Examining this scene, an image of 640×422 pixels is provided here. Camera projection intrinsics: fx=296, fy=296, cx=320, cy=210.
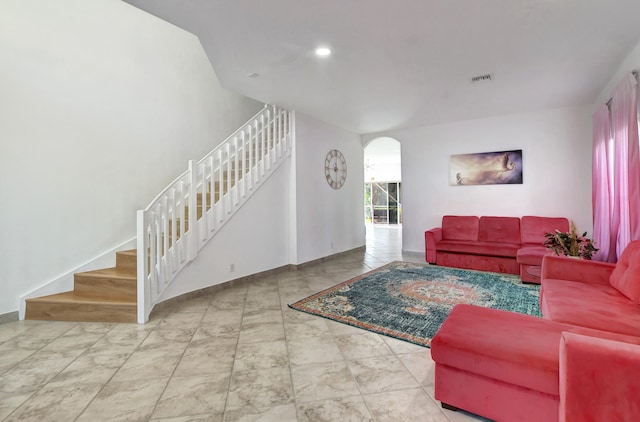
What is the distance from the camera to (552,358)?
1343 millimetres

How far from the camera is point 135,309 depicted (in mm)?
2914

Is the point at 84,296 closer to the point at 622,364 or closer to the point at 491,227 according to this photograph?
the point at 622,364

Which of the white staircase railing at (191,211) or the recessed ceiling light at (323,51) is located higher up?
the recessed ceiling light at (323,51)

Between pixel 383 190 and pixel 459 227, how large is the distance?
7.97 m

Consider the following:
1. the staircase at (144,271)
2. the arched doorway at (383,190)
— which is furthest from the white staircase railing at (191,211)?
the arched doorway at (383,190)

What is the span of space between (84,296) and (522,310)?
15.1 feet

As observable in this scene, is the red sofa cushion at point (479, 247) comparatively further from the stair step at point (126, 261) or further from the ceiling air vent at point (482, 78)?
the stair step at point (126, 261)

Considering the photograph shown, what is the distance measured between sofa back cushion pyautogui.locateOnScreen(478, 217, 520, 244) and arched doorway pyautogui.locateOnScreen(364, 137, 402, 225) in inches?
272

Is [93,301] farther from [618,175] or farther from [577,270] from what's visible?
[618,175]

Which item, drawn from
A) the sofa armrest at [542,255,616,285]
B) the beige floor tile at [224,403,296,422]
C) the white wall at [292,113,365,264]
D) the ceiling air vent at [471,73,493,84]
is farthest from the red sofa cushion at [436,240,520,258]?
the beige floor tile at [224,403,296,422]

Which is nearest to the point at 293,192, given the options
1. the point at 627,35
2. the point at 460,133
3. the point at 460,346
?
the point at 460,133

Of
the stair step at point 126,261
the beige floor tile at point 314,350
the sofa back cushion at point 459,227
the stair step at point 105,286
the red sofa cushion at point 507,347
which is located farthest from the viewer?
the sofa back cushion at point 459,227

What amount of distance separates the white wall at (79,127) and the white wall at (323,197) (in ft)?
6.44

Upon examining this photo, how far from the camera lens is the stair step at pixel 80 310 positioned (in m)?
2.91
